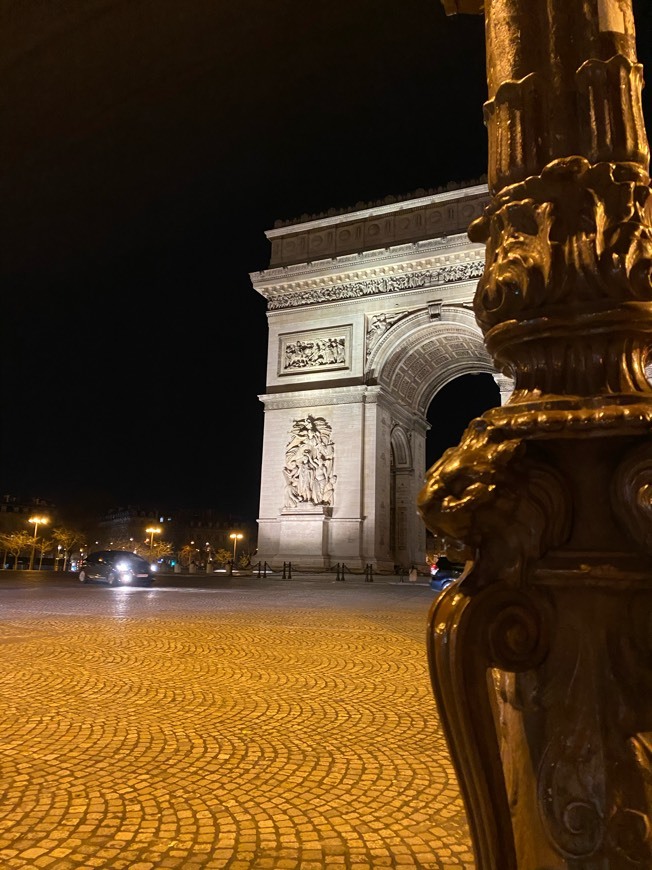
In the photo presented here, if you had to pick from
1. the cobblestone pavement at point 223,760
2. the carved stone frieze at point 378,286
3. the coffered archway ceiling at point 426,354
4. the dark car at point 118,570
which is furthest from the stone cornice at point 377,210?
the cobblestone pavement at point 223,760

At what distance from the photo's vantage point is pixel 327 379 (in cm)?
2248

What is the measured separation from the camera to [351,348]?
22.5 m

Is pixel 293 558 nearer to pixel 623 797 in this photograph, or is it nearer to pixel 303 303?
pixel 303 303

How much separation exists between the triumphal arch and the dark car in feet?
15.8

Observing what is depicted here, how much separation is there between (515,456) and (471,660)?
1.39ft

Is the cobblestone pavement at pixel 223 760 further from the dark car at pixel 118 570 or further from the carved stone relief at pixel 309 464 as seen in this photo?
the carved stone relief at pixel 309 464

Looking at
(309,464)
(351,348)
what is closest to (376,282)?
(351,348)

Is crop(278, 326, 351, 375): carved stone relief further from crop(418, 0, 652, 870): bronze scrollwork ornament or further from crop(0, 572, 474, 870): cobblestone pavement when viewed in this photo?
crop(418, 0, 652, 870): bronze scrollwork ornament

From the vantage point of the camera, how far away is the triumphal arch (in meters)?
21.3

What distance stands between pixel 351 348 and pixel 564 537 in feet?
70.5

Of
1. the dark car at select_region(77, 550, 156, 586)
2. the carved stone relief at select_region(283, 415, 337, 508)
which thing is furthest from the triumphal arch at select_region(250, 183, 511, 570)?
the dark car at select_region(77, 550, 156, 586)

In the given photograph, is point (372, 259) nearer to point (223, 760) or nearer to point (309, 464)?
point (309, 464)

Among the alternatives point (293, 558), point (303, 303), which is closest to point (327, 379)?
point (303, 303)

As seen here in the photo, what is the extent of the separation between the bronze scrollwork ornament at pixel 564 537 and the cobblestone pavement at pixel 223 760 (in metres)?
0.90
